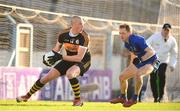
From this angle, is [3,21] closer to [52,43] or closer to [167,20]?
[52,43]

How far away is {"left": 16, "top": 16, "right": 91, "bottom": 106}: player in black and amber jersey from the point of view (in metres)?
12.9

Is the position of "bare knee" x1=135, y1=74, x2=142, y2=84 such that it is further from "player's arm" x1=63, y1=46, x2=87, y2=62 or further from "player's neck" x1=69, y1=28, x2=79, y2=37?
"player's neck" x1=69, y1=28, x2=79, y2=37

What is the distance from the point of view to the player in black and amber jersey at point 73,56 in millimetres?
12875

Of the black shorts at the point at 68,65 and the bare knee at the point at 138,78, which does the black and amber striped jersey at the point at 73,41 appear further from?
the bare knee at the point at 138,78

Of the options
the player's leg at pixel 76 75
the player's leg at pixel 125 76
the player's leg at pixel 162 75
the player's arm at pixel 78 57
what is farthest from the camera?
the player's leg at pixel 162 75

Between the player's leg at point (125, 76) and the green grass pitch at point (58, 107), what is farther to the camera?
the player's leg at point (125, 76)

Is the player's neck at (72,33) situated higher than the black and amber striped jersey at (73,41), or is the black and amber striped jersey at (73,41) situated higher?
the player's neck at (72,33)

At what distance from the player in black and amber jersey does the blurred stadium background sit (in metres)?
5.01

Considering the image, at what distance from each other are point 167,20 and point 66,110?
1188cm

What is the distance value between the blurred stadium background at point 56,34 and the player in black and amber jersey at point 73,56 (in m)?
5.01

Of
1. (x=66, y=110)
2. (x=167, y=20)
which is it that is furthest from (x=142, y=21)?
(x=66, y=110)

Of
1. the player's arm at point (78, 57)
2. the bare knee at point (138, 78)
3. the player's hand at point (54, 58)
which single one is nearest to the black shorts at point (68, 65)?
the player's arm at point (78, 57)

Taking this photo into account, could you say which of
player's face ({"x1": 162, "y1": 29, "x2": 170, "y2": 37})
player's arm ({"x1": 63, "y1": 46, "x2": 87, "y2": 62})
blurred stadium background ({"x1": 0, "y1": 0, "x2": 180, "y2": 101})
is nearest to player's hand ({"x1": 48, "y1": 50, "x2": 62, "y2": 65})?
player's arm ({"x1": 63, "y1": 46, "x2": 87, "y2": 62})

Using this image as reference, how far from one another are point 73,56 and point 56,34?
9355mm
